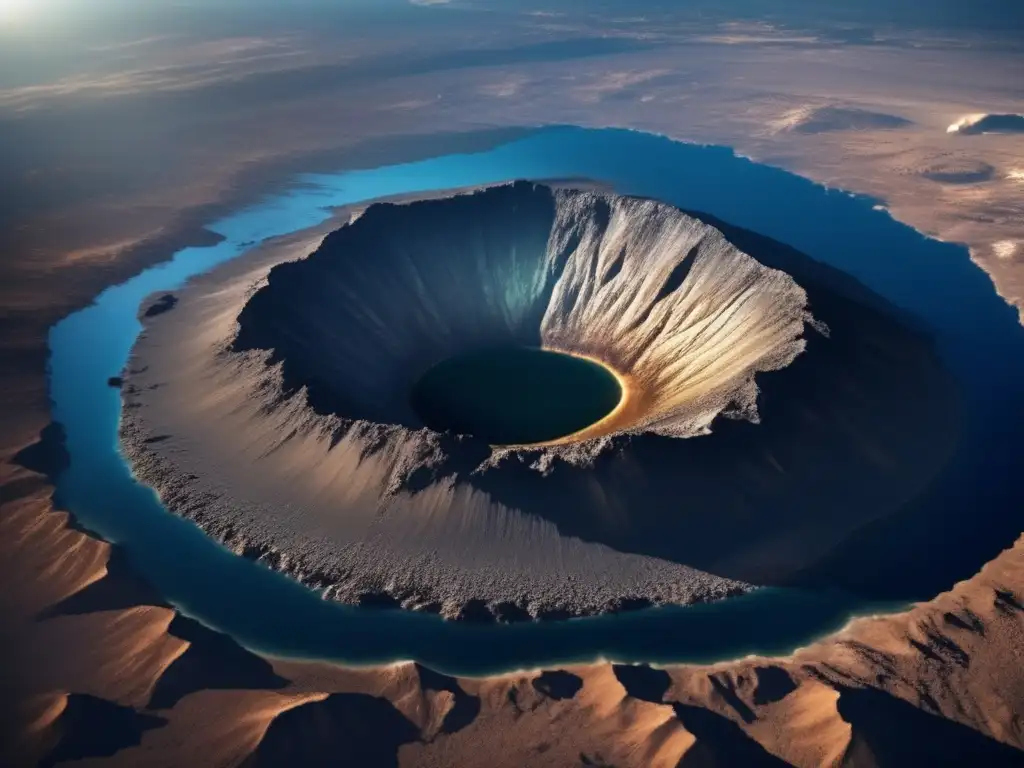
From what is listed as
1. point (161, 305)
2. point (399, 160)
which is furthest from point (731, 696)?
point (399, 160)

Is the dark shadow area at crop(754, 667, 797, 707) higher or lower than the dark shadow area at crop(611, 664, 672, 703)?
higher

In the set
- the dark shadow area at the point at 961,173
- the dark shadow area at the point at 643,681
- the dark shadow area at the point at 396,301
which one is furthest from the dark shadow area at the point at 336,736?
the dark shadow area at the point at 961,173

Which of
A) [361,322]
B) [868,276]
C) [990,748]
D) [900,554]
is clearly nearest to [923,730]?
[990,748]

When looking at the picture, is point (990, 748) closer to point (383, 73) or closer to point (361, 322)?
point (361, 322)

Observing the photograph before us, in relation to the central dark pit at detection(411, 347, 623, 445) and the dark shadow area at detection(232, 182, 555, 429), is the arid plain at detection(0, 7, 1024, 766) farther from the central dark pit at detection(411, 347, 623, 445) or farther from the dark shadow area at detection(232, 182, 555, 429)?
the central dark pit at detection(411, 347, 623, 445)

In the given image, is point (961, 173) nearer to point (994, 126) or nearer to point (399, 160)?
point (994, 126)

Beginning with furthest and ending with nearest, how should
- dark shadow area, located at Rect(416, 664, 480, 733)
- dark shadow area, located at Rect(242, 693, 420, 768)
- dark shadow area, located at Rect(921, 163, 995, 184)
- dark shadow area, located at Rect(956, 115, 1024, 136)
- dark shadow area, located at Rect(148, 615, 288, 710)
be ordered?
dark shadow area, located at Rect(956, 115, 1024, 136) → dark shadow area, located at Rect(921, 163, 995, 184) → dark shadow area, located at Rect(148, 615, 288, 710) → dark shadow area, located at Rect(416, 664, 480, 733) → dark shadow area, located at Rect(242, 693, 420, 768)

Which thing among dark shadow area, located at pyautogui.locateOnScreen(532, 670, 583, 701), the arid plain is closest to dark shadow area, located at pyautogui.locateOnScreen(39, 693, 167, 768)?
the arid plain

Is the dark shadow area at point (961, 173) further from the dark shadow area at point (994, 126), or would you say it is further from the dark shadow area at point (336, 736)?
the dark shadow area at point (336, 736)
